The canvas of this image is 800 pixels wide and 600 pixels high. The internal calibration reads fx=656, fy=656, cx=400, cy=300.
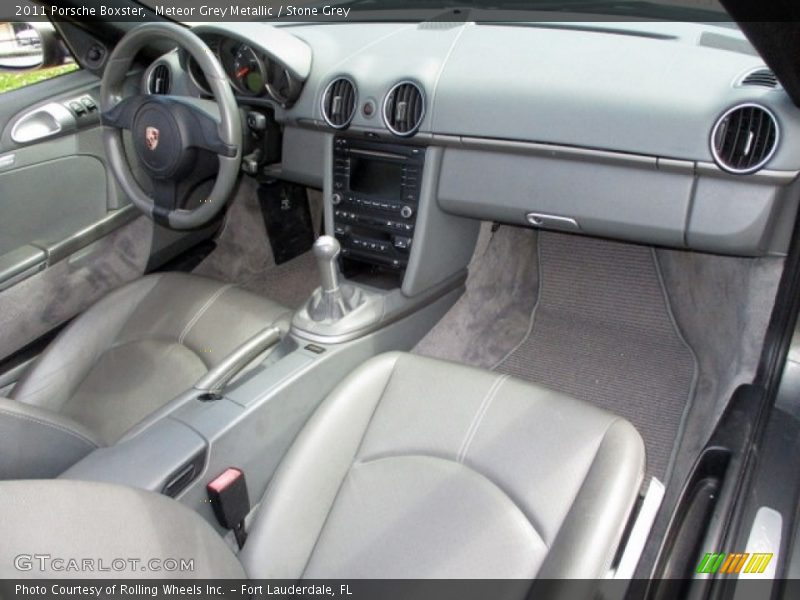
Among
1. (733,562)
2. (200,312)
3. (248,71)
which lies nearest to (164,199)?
(200,312)

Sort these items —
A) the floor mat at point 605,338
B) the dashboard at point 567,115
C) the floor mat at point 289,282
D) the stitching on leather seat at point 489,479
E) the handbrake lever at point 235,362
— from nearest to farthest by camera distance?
A: 1. the stitching on leather seat at point 489,479
2. the dashboard at point 567,115
3. the handbrake lever at point 235,362
4. the floor mat at point 605,338
5. the floor mat at point 289,282

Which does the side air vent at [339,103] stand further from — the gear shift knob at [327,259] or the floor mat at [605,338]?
the floor mat at [605,338]

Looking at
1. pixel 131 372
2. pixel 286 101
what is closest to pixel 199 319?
pixel 131 372

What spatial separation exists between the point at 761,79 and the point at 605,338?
914 millimetres

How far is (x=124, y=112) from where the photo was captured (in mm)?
1756

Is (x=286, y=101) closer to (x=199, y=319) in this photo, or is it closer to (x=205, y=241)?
(x=199, y=319)

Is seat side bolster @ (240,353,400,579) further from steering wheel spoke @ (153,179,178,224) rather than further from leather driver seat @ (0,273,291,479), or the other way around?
steering wheel spoke @ (153,179,178,224)

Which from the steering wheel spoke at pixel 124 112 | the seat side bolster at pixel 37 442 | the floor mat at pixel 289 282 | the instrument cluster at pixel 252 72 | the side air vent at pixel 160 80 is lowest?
the floor mat at pixel 289 282

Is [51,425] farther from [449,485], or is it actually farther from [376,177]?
[376,177]

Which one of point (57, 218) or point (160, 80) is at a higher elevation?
point (160, 80)

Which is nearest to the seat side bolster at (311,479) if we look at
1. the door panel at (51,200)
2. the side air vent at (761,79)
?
the side air vent at (761,79)

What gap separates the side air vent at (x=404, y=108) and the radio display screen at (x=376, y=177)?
11cm

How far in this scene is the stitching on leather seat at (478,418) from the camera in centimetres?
123

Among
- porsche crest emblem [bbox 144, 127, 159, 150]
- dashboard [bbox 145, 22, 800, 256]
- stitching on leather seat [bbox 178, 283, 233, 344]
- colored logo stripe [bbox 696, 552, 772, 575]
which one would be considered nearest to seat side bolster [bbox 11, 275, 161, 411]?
stitching on leather seat [bbox 178, 283, 233, 344]
